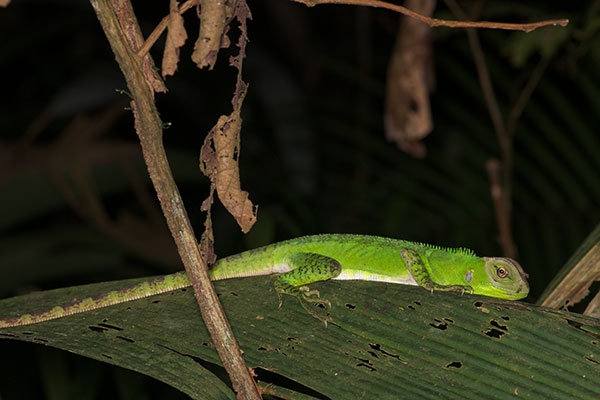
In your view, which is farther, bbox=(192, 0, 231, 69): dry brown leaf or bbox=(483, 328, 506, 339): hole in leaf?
bbox=(483, 328, 506, 339): hole in leaf

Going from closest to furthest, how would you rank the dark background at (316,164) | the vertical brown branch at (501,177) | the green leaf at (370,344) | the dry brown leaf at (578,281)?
the green leaf at (370,344) → the dry brown leaf at (578,281) → the vertical brown branch at (501,177) → the dark background at (316,164)

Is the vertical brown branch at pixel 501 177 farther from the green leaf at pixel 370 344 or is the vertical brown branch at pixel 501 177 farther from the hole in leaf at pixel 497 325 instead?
the hole in leaf at pixel 497 325

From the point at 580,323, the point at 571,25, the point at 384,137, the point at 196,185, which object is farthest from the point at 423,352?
the point at 196,185

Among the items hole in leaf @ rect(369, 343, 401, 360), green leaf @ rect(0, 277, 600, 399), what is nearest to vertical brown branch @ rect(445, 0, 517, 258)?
green leaf @ rect(0, 277, 600, 399)

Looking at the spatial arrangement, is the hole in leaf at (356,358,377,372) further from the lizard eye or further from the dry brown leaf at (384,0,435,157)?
the dry brown leaf at (384,0,435,157)

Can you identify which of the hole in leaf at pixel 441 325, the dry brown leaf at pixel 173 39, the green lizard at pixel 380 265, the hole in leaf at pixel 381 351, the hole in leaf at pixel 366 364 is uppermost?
the green lizard at pixel 380 265

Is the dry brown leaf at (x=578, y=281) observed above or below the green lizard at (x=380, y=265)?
Result: below

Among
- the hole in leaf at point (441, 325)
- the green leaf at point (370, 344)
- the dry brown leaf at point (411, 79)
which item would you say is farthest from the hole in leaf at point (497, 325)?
the dry brown leaf at point (411, 79)

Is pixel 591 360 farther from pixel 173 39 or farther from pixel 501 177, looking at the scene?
pixel 501 177
